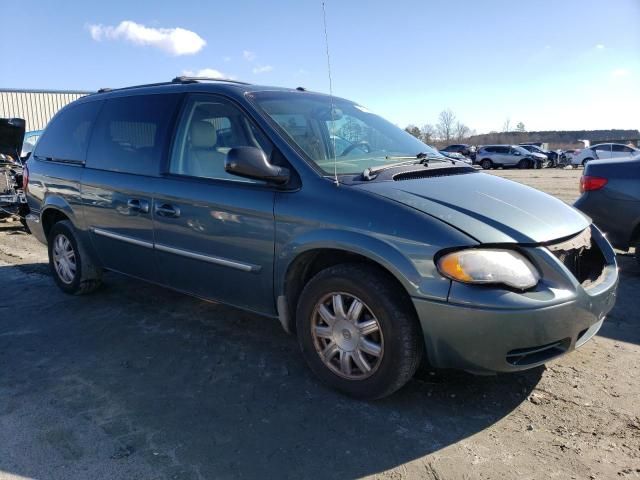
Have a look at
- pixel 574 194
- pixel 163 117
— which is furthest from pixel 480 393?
pixel 574 194

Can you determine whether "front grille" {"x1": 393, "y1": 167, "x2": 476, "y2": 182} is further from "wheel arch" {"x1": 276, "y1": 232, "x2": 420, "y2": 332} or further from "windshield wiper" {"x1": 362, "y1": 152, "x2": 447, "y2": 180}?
"wheel arch" {"x1": 276, "y1": 232, "x2": 420, "y2": 332}

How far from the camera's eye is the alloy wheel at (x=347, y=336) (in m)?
2.83

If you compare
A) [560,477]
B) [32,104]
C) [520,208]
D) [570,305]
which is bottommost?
[560,477]

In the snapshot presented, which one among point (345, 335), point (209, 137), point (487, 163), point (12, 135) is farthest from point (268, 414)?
point (487, 163)

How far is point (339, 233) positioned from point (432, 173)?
0.93 meters

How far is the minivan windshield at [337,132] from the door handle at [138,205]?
1.17 metres

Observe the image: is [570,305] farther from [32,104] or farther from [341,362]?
[32,104]

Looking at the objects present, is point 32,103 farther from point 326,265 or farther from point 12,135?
point 326,265

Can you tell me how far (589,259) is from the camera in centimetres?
317

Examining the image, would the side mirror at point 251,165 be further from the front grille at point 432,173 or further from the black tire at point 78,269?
the black tire at point 78,269

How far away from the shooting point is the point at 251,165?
2986 millimetres

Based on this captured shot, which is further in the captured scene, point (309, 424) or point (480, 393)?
point (480, 393)

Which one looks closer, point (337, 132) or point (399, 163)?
point (399, 163)

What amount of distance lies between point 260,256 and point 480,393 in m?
1.58
